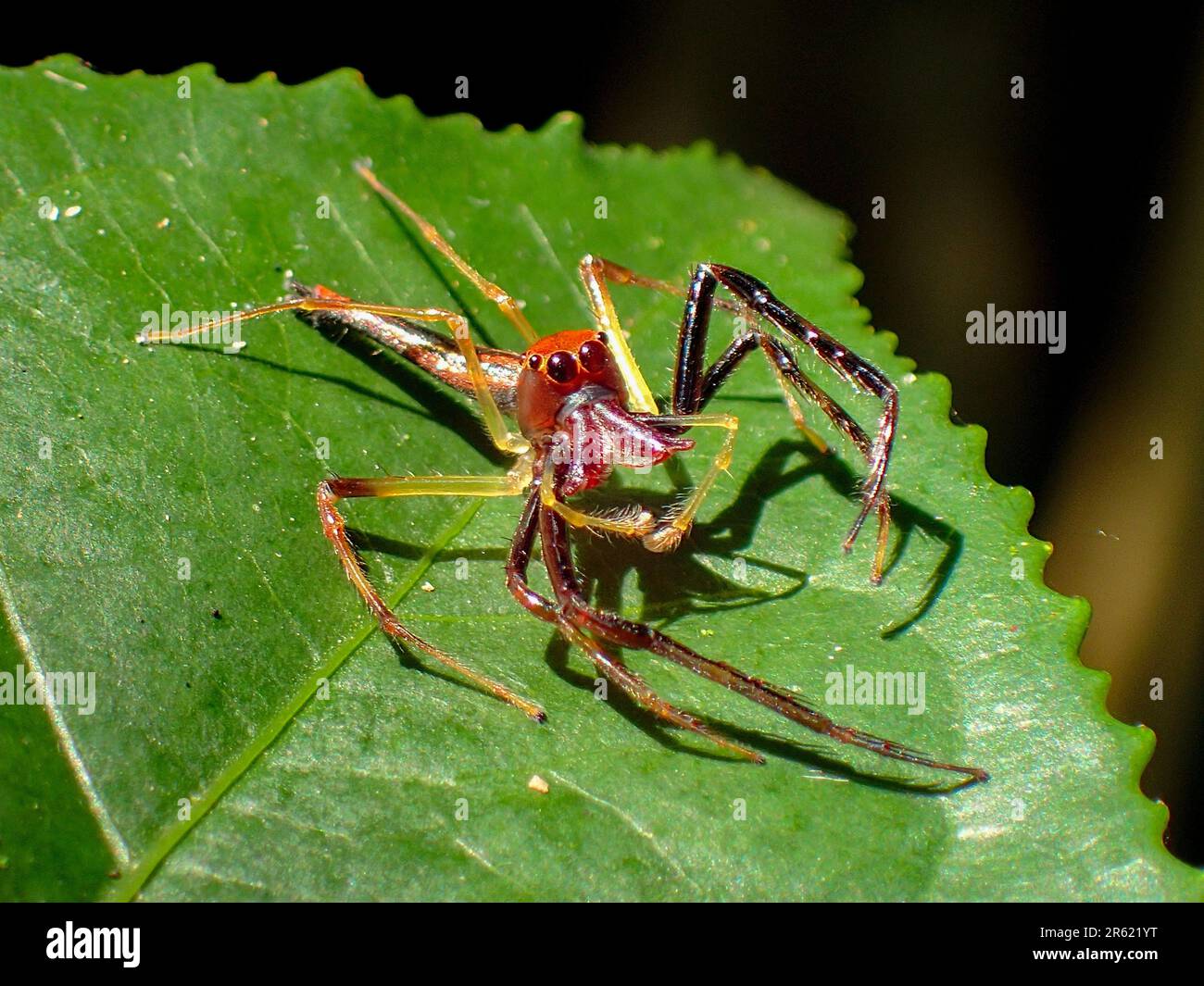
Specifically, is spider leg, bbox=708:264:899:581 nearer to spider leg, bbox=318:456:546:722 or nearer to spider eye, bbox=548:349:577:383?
spider eye, bbox=548:349:577:383

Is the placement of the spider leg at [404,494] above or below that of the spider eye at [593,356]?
below
